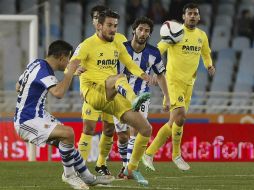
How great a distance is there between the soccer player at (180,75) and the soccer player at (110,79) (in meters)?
2.52

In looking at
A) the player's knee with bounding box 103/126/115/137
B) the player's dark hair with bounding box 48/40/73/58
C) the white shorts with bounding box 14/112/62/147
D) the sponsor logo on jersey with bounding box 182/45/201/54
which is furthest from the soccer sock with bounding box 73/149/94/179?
the sponsor logo on jersey with bounding box 182/45/201/54

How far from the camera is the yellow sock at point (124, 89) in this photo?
10.8 m

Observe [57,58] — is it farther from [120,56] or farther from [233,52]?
[233,52]

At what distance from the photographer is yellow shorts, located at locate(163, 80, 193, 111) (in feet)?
47.1

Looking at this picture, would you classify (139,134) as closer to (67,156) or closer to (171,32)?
(67,156)

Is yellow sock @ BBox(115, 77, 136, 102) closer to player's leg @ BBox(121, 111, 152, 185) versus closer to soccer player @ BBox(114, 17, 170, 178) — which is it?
player's leg @ BBox(121, 111, 152, 185)

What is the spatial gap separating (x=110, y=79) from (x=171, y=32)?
2927 mm

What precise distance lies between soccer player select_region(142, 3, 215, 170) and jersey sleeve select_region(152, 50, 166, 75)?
122 centimetres

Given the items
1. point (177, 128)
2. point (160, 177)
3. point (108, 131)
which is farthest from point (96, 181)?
point (177, 128)

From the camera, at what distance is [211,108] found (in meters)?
20.8

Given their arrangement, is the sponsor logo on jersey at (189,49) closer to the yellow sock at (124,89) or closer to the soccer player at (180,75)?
the soccer player at (180,75)

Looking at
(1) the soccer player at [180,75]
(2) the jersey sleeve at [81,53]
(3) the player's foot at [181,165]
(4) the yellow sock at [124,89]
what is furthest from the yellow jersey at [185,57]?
(4) the yellow sock at [124,89]

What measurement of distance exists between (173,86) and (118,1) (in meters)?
11.3

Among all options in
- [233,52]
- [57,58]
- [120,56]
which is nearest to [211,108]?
[233,52]
